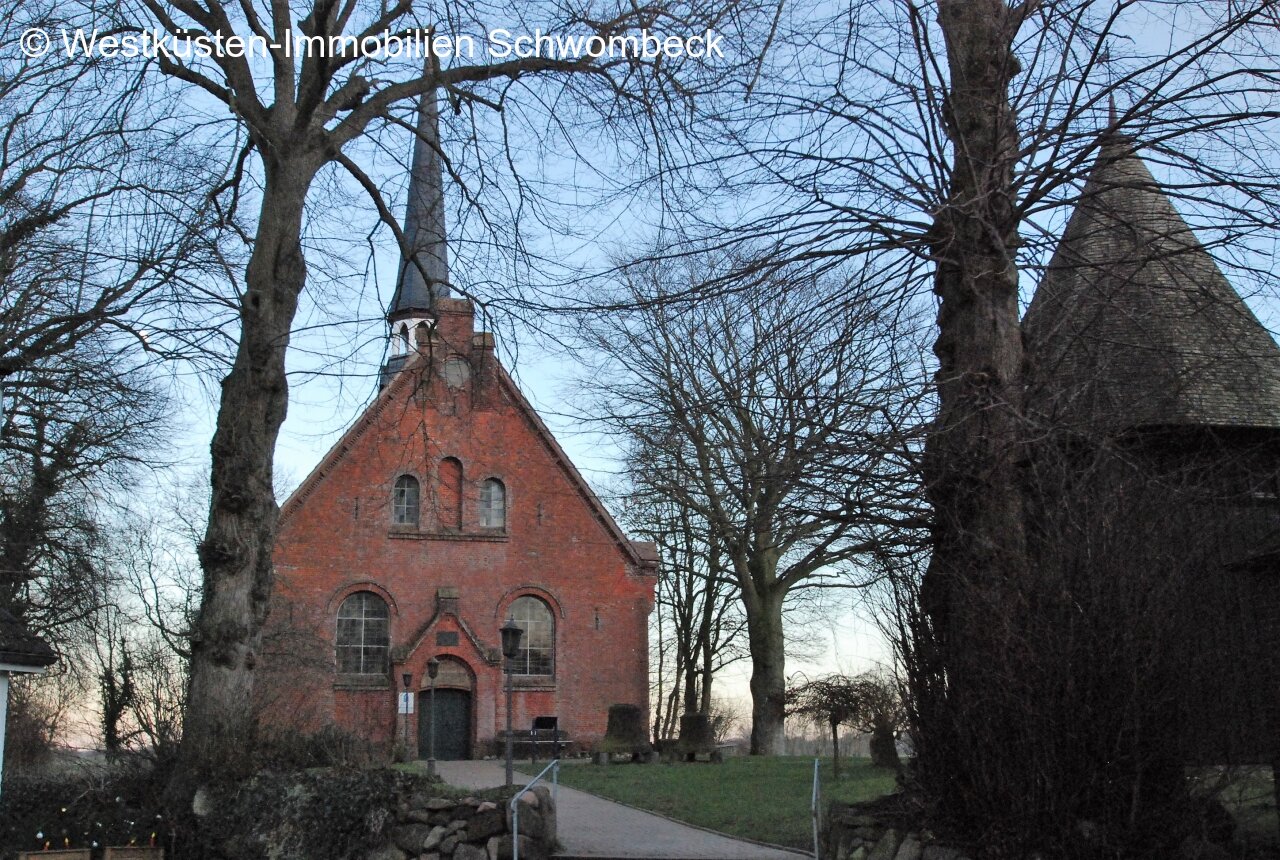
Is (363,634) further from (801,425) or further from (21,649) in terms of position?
(801,425)

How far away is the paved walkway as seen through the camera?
12828 millimetres

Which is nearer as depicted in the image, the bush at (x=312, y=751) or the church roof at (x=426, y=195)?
the bush at (x=312, y=751)

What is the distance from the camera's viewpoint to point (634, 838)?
46.7 feet

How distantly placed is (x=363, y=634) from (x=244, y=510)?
71.2 feet

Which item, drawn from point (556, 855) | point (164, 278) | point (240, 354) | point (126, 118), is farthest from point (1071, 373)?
point (164, 278)

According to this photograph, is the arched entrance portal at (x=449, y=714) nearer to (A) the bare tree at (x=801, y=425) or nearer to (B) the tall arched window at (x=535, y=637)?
(B) the tall arched window at (x=535, y=637)

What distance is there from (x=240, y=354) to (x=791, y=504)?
24.2 feet

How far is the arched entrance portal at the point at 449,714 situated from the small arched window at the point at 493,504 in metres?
4.16

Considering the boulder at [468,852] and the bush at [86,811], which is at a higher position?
the bush at [86,811]

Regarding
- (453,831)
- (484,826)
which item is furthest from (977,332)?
(453,831)

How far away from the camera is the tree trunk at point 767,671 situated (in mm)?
29703

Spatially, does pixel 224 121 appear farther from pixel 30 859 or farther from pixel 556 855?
pixel 556 855

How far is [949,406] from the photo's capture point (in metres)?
8.09

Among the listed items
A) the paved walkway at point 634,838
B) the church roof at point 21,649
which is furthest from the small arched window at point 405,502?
the church roof at point 21,649
